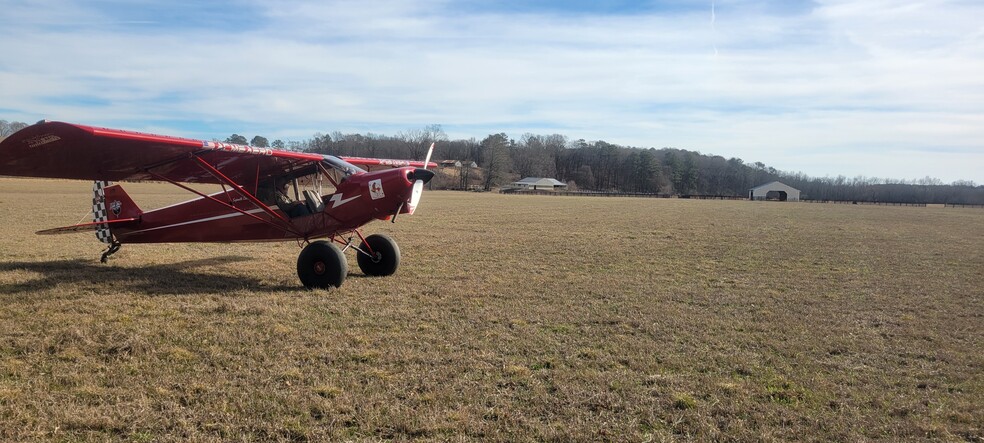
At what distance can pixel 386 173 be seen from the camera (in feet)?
27.2

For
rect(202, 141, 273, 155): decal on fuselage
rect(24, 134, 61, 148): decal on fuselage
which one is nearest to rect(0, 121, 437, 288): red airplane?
rect(202, 141, 273, 155): decal on fuselage

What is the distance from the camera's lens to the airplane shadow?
753cm

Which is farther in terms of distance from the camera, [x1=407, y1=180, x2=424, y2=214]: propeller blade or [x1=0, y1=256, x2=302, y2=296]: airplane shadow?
[x1=407, y1=180, x2=424, y2=214]: propeller blade

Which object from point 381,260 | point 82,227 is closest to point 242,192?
point 381,260

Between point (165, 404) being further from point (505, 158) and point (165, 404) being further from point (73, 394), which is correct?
point (505, 158)

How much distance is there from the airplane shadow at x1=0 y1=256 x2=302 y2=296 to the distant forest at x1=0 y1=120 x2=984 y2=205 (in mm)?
103650

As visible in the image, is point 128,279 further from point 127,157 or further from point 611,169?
point 611,169

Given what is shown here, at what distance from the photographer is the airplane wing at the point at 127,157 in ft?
19.9

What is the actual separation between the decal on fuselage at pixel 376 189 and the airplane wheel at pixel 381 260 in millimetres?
1110

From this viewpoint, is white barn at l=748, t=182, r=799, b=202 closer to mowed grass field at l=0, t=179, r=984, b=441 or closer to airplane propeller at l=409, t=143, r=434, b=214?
mowed grass field at l=0, t=179, r=984, b=441

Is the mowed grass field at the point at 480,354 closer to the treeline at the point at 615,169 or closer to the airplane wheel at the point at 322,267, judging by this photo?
the airplane wheel at the point at 322,267

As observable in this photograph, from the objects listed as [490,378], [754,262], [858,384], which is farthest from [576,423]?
[754,262]

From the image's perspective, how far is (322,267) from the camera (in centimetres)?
779

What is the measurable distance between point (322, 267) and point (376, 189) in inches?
56.0
